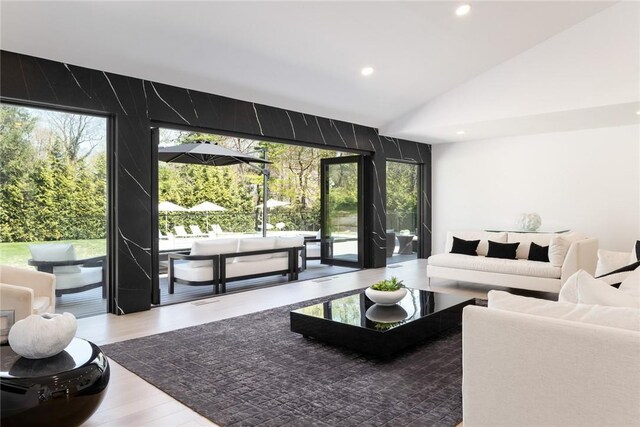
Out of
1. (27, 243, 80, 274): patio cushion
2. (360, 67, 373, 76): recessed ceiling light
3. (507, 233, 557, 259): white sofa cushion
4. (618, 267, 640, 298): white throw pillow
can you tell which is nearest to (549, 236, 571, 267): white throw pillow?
(507, 233, 557, 259): white sofa cushion

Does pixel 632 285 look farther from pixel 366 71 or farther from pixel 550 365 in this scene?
pixel 366 71

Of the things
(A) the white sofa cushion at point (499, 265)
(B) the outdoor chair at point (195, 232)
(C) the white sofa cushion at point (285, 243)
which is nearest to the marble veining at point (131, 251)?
(C) the white sofa cushion at point (285, 243)

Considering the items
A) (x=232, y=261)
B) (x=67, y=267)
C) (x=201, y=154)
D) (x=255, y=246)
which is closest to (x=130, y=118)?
(x=67, y=267)

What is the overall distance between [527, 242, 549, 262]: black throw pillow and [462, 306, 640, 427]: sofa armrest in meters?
4.66

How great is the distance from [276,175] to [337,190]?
412 centimetres

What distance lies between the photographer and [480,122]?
7.27 metres

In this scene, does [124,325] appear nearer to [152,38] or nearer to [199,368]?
[199,368]

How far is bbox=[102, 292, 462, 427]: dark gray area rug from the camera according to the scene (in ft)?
8.36

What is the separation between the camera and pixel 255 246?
668cm

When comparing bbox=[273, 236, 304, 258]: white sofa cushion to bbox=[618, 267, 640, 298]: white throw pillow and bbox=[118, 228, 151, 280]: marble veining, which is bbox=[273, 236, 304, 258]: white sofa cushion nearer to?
bbox=[118, 228, 151, 280]: marble veining

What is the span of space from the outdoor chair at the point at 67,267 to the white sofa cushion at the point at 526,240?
5507 millimetres

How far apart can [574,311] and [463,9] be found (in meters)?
4.31

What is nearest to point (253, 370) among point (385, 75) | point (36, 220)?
point (36, 220)

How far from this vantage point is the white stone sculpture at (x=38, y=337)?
7.46 feet
